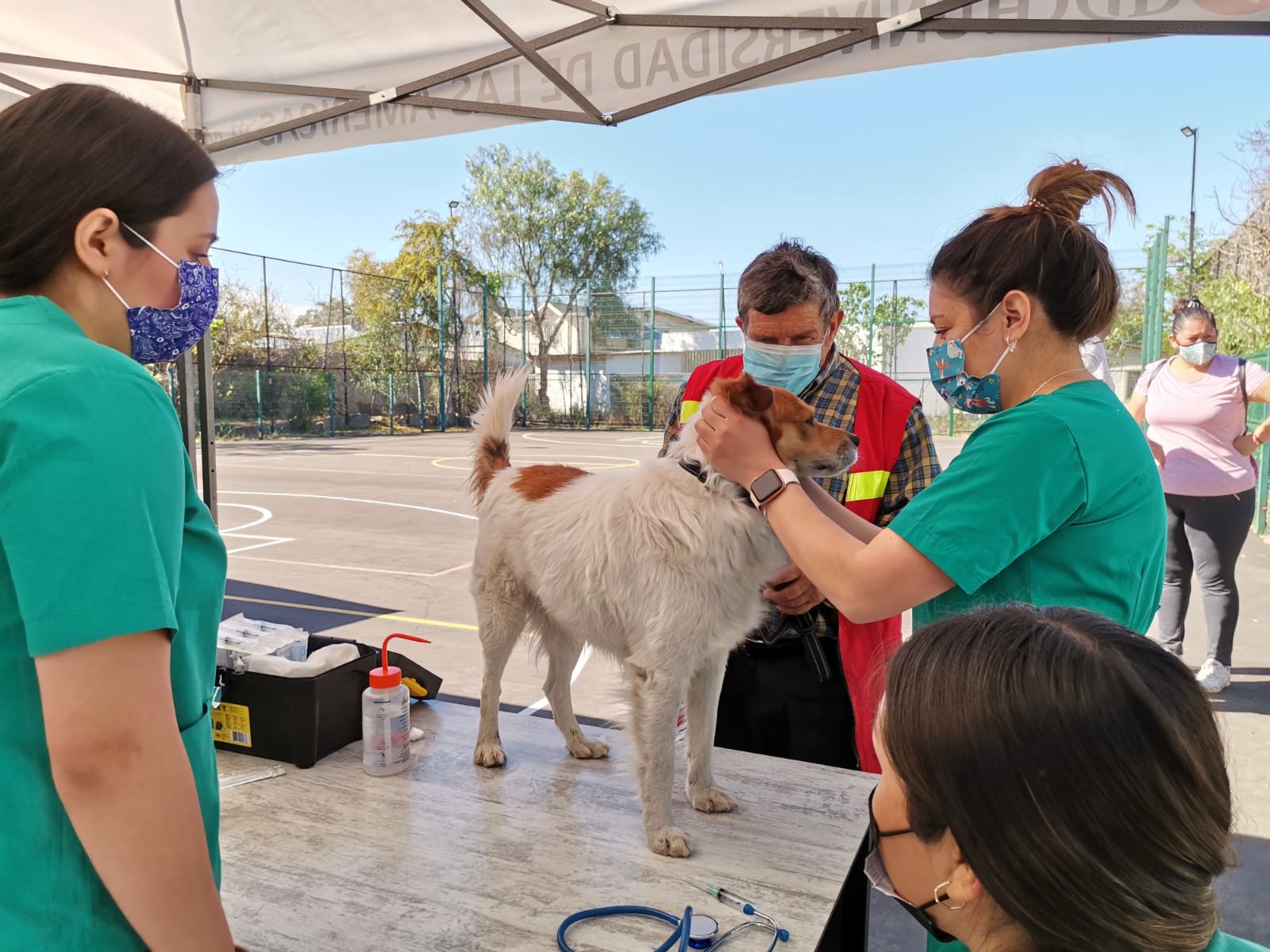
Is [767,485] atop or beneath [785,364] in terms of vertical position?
beneath

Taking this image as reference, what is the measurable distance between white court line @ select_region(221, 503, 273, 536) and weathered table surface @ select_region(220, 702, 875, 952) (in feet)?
33.0

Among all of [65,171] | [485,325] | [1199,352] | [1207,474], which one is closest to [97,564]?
[65,171]

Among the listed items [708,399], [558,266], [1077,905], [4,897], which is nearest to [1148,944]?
[1077,905]

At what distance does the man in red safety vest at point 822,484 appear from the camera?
8.57 ft

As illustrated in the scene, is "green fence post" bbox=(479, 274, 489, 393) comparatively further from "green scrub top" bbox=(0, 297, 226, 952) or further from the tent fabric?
"green scrub top" bbox=(0, 297, 226, 952)

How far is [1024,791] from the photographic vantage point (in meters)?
0.82

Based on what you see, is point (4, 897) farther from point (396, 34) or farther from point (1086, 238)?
point (396, 34)

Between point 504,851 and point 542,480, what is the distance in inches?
49.5

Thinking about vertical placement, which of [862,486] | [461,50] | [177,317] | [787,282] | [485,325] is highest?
[485,325]

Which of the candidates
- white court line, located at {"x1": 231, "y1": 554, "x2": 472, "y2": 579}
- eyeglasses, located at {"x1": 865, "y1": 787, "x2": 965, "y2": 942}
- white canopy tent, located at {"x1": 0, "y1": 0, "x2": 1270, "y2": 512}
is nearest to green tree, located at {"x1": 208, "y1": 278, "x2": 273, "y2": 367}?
white court line, located at {"x1": 231, "y1": 554, "x2": 472, "y2": 579}

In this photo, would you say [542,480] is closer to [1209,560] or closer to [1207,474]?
[1207,474]

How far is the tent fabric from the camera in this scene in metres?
2.62

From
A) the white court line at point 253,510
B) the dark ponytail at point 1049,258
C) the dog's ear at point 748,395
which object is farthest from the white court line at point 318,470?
the dark ponytail at point 1049,258

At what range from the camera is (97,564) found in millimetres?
788
